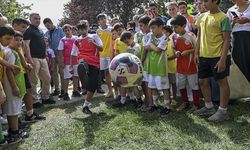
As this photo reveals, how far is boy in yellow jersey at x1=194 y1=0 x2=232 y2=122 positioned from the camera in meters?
5.91

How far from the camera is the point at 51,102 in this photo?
905cm

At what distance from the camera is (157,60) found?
6836mm

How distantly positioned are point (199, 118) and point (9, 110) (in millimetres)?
2980

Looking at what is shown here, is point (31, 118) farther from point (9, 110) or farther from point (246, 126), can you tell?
point (246, 126)

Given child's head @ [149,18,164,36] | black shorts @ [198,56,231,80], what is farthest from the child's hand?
black shorts @ [198,56,231,80]

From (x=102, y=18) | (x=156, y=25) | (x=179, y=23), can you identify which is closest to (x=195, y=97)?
(x=179, y=23)

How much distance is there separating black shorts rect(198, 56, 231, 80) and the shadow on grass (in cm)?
178

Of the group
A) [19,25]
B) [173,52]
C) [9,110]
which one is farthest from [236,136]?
[19,25]

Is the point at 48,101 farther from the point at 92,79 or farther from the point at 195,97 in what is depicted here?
the point at 195,97

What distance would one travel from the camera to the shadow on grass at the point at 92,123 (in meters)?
5.74

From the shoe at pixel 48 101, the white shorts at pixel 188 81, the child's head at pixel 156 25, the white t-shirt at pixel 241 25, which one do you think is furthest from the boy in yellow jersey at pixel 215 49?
the shoe at pixel 48 101

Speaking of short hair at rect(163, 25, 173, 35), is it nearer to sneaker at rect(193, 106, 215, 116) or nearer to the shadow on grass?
sneaker at rect(193, 106, 215, 116)

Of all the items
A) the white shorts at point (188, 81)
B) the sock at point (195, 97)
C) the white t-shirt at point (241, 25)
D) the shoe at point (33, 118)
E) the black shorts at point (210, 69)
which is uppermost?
the white t-shirt at point (241, 25)

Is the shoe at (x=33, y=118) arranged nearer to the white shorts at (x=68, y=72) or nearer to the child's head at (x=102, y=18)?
the white shorts at (x=68, y=72)
